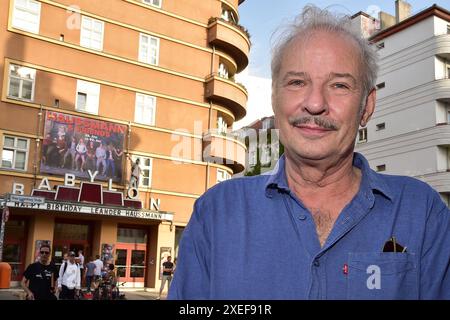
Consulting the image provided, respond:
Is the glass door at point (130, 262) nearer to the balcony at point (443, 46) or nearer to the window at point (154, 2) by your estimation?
the window at point (154, 2)

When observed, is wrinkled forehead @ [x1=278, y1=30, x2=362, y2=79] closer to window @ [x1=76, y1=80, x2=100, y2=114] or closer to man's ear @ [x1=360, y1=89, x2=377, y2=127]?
man's ear @ [x1=360, y1=89, x2=377, y2=127]

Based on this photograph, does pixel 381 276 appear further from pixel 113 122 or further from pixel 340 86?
pixel 113 122

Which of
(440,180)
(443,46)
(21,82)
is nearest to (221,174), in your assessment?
(21,82)

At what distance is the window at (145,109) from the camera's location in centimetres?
2342

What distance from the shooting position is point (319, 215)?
1906 mm

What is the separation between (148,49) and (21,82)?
6.38 metres

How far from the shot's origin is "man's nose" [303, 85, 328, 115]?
184cm

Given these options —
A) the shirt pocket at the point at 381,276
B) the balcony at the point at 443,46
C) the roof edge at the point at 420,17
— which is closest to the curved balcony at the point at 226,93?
the roof edge at the point at 420,17

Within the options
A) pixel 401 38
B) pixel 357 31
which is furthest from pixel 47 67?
pixel 401 38

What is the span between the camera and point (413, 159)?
30.2m

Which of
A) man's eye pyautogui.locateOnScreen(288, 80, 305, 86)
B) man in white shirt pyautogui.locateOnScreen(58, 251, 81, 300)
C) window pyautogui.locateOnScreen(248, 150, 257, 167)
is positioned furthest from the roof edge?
man's eye pyautogui.locateOnScreen(288, 80, 305, 86)

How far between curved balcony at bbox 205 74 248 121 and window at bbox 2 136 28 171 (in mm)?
9465

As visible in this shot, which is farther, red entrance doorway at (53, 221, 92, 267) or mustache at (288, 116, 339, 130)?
red entrance doorway at (53, 221, 92, 267)

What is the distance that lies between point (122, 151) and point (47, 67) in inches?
193
